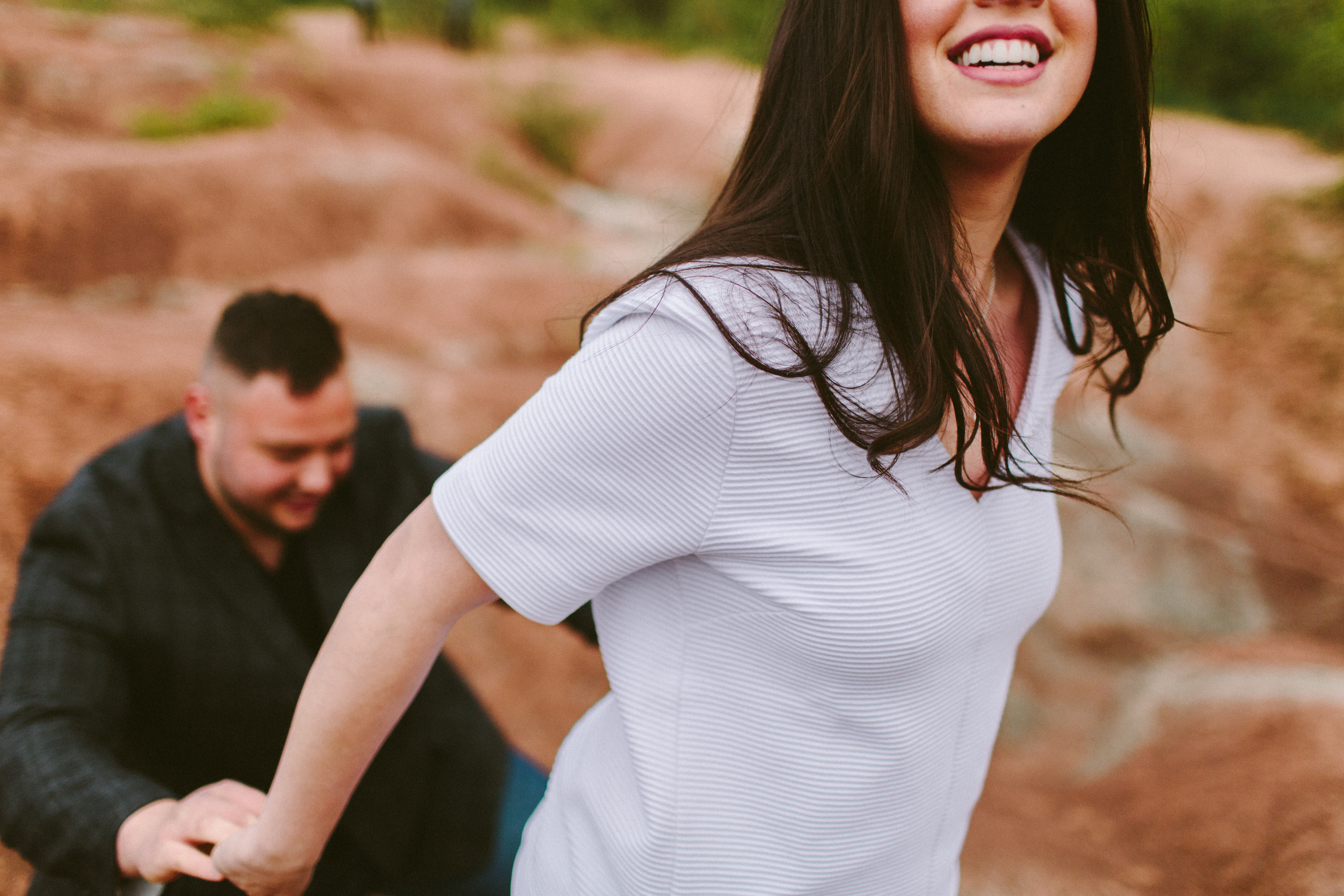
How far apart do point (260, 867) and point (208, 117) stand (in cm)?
801

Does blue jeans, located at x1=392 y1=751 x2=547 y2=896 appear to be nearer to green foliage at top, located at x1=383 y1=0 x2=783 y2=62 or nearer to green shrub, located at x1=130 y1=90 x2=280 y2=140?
green shrub, located at x1=130 y1=90 x2=280 y2=140

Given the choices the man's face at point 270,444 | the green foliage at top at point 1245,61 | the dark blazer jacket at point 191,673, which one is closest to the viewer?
the dark blazer jacket at point 191,673

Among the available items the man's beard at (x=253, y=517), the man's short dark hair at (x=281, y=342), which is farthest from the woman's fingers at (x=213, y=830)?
the man's short dark hair at (x=281, y=342)

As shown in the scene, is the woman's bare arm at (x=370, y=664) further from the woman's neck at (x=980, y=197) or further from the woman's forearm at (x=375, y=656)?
the woman's neck at (x=980, y=197)

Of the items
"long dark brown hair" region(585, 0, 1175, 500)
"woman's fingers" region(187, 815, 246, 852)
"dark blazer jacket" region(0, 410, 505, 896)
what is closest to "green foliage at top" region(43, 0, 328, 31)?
"dark blazer jacket" region(0, 410, 505, 896)

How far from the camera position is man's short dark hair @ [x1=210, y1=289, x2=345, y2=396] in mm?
2158

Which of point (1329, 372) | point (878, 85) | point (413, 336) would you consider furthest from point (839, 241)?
point (1329, 372)

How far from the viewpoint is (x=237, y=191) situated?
6.47 m

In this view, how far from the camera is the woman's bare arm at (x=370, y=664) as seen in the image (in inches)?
36.3

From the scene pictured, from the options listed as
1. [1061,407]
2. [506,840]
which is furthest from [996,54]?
[1061,407]

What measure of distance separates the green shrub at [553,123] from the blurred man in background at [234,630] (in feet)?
32.9

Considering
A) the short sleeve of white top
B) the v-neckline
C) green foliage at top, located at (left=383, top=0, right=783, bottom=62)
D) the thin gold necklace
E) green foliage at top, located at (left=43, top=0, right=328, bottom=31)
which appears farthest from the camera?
green foliage at top, located at (left=383, top=0, right=783, bottom=62)

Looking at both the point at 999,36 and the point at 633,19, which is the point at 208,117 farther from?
the point at 633,19

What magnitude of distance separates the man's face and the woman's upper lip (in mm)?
1678
